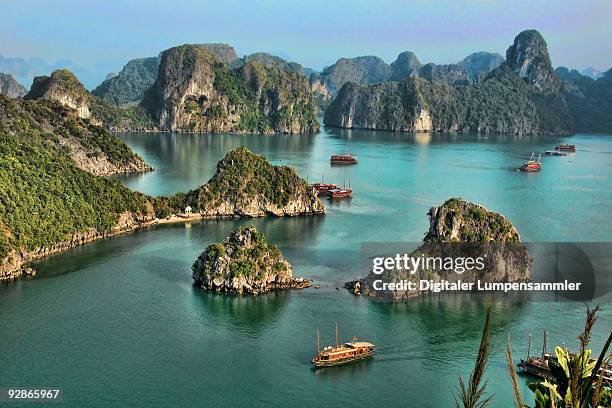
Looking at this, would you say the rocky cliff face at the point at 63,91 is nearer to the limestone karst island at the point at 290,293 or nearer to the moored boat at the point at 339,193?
the limestone karst island at the point at 290,293

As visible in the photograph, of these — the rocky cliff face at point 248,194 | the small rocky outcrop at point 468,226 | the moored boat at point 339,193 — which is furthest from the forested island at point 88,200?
the small rocky outcrop at point 468,226

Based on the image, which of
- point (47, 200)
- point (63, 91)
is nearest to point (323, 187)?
point (47, 200)

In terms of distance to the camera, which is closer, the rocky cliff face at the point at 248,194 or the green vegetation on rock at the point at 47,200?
the green vegetation on rock at the point at 47,200

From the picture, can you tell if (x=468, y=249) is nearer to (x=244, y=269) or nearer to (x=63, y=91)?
(x=244, y=269)

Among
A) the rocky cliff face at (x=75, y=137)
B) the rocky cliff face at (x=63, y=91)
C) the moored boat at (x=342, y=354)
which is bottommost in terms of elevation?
the moored boat at (x=342, y=354)

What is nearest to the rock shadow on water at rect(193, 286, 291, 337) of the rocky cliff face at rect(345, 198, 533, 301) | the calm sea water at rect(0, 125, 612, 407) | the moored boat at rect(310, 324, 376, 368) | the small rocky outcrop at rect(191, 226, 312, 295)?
the calm sea water at rect(0, 125, 612, 407)

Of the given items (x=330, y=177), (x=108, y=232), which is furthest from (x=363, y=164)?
(x=108, y=232)

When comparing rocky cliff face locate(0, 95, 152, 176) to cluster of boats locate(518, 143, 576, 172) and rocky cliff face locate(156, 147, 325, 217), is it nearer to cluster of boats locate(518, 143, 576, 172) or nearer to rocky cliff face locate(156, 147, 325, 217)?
rocky cliff face locate(156, 147, 325, 217)
